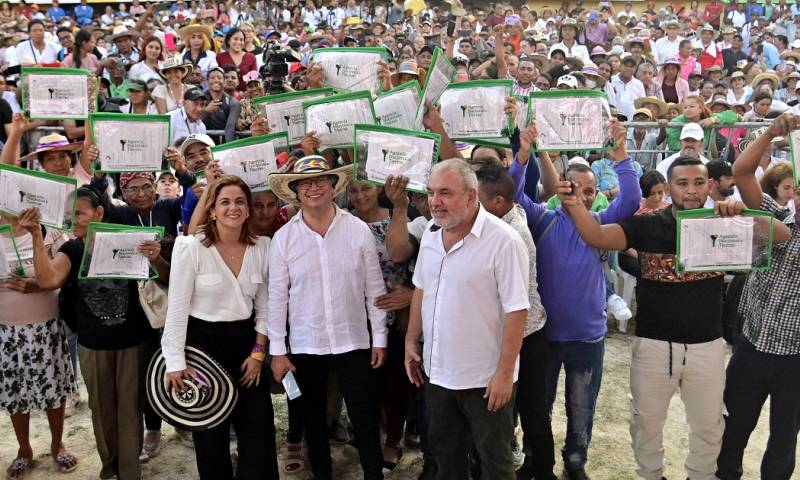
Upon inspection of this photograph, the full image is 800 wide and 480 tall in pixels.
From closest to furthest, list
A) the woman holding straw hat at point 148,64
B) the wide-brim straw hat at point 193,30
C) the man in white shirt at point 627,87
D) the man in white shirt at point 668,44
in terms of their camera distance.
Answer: the woman holding straw hat at point 148,64 < the man in white shirt at point 627,87 < the wide-brim straw hat at point 193,30 < the man in white shirt at point 668,44

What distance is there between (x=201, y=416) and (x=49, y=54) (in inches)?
398

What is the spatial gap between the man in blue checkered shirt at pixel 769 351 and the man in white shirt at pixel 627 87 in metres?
7.17

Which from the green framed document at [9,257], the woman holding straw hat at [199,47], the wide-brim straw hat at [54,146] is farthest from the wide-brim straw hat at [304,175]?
the woman holding straw hat at [199,47]

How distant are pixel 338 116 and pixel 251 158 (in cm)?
63

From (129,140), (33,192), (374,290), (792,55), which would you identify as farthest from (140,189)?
(792,55)

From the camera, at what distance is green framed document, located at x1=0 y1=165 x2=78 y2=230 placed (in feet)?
13.3

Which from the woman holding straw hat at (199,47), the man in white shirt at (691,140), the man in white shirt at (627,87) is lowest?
the man in white shirt at (691,140)

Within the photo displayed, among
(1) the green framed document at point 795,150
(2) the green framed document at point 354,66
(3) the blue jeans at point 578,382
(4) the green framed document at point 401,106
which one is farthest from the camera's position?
(2) the green framed document at point 354,66

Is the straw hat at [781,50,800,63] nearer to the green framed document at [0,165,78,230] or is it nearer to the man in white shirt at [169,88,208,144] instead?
the man in white shirt at [169,88,208,144]

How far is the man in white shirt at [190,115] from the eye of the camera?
24.8 feet

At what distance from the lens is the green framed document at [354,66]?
4.92 meters

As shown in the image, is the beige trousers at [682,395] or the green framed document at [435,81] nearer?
the beige trousers at [682,395]

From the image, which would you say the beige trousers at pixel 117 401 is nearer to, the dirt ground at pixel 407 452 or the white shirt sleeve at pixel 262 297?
the dirt ground at pixel 407 452

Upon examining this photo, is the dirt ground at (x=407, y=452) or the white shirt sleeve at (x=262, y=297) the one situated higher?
the white shirt sleeve at (x=262, y=297)
